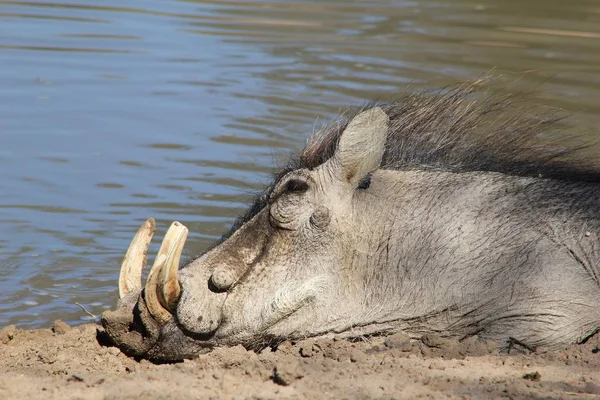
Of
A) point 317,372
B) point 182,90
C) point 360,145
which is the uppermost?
point 182,90

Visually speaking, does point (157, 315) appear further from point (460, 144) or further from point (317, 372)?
point (460, 144)

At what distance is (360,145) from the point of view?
4770 mm

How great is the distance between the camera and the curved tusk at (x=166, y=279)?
439 centimetres

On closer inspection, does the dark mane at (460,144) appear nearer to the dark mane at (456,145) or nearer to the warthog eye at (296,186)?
the dark mane at (456,145)

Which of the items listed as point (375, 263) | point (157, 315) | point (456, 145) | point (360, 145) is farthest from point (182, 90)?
point (157, 315)

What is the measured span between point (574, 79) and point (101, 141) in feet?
15.0

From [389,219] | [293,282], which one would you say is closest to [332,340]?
[293,282]

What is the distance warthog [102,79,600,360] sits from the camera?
4.48 metres

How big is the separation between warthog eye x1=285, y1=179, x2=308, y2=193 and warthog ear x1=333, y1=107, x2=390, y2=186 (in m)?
0.16

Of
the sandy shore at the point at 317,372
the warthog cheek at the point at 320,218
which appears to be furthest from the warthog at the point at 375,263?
the sandy shore at the point at 317,372

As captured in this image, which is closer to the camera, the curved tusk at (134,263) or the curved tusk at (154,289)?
the curved tusk at (154,289)

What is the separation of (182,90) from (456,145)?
5.71 m

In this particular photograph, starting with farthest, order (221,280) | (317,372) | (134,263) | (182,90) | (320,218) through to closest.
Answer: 1. (182,90)
2. (134,263)
3. (320,218)
4. (221,280)
5. (317,372)

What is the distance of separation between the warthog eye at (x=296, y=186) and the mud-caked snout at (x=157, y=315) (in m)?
0.52
